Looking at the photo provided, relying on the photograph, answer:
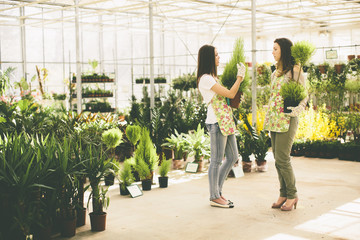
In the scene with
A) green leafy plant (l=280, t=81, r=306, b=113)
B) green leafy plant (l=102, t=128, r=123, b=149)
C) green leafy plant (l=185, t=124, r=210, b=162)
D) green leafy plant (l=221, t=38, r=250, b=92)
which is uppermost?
green leafy plant (l=221, t=38, r=250, b=92)

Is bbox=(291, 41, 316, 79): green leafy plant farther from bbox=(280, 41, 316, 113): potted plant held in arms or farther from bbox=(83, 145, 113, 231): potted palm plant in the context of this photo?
bbox=(83, 145, 113, 231): potted palm plant

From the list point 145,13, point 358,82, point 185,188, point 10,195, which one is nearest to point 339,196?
point 185,188

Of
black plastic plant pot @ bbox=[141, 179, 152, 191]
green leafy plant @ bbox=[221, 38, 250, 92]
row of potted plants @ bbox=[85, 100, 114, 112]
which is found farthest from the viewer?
row of potted plants @ bbox=[85, 100, 114, 112]

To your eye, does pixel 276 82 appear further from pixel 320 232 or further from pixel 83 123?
pixel 83 123

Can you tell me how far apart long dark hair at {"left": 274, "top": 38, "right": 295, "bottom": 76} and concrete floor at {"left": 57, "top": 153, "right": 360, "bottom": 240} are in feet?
4.41

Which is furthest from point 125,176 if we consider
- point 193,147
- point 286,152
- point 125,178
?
point 286,152

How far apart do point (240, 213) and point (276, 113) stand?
993 millimetres

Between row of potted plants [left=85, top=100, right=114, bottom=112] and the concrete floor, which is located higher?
row of potted plants [left=85, top=100, right=114, bottom=112]

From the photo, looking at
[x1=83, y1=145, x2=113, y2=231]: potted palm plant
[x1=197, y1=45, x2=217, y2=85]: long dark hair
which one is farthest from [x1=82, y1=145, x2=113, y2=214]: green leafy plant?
[x1=197, y1=45, x2=217, y2=85]: long dark hair

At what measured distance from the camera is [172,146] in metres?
6.38

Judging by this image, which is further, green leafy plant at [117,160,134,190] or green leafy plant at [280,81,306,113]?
green leafy plant at [117,160,134,190]

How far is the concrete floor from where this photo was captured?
10.7 feet

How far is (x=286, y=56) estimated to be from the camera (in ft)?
12.3

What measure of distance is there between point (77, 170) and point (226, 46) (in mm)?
18161
